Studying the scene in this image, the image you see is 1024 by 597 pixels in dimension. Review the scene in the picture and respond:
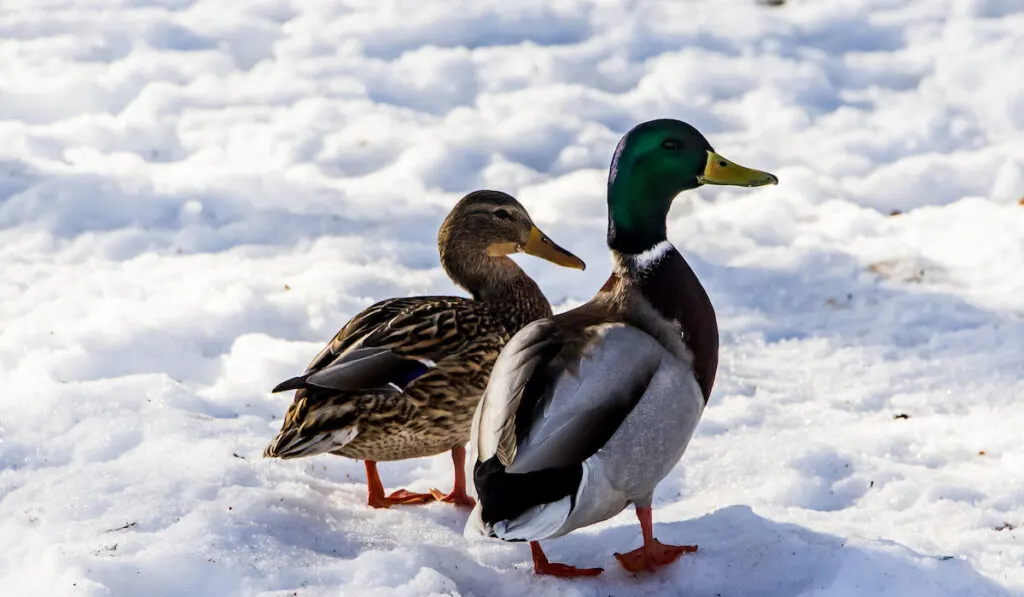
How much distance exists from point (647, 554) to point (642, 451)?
14.8 inches

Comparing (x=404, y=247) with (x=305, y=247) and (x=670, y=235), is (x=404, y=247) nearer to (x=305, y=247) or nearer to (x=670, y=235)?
(x=305, y=247)

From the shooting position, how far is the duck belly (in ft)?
10.6

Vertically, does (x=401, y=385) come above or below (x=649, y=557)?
above

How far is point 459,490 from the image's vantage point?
409 centimetres

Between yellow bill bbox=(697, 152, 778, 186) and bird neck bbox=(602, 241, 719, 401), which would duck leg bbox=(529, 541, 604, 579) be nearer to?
bird neck bbox=(602, 241, 719, 401)

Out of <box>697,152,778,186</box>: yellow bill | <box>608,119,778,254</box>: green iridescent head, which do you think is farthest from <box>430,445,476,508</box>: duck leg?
<box>697,152,778,186</box>: yellow bill

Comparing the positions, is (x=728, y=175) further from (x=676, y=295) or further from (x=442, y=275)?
(x=442, y=275)

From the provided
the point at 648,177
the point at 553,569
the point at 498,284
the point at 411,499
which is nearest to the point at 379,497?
the point at 411,499

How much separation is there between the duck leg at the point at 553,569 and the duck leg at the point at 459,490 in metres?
0.57

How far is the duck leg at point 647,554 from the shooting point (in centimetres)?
350

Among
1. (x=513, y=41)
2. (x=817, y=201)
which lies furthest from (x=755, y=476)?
(x=513, y=41)

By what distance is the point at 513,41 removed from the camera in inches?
343

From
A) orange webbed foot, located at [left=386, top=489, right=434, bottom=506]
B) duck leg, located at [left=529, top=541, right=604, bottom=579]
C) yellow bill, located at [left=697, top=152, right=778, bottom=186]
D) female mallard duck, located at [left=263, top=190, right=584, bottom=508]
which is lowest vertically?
orange webbed foot, located at [left=386, top=489, right=434, bottom=506]

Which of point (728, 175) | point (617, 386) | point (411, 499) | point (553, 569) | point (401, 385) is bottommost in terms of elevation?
point (411, 499)
